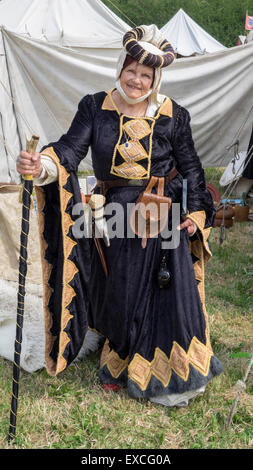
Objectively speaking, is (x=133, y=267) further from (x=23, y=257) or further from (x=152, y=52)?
(x=152, y=52)

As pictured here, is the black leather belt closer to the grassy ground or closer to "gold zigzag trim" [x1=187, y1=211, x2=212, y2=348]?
"gold zigzag trim" [x1=187, y1=211, x2=212, y2=348]

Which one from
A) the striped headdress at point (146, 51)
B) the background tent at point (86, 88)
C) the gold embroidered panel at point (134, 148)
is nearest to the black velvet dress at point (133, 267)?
the gold embroidered panel at point (134, 148)

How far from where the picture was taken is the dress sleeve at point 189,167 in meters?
2.15

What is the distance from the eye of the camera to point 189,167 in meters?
2.19

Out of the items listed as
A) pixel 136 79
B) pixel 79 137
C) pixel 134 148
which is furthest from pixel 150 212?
pixel 136 79

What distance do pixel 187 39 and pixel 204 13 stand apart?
14690 mm

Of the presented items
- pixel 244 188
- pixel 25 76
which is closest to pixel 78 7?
pixel 25 76

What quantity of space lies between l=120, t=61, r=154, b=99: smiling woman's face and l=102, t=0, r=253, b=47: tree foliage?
72.0 feet

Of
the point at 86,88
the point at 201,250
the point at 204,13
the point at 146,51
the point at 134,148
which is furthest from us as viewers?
the point at 204,13

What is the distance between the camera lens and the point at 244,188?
19.1 ft

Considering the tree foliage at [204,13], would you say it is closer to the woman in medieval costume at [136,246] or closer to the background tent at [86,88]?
the background tent at [86,88]

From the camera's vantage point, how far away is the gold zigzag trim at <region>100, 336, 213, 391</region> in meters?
2.12

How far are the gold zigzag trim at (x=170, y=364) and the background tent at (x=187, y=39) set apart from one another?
10.7 meters

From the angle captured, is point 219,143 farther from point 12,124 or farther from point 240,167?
point 12,124
